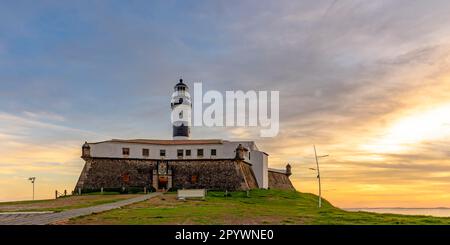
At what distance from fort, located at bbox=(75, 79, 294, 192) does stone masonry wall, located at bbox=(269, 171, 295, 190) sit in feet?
29.8

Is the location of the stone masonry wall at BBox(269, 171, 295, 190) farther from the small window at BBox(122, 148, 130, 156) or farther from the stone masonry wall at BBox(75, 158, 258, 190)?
the small window at BBox(122, 148, 130, 156)

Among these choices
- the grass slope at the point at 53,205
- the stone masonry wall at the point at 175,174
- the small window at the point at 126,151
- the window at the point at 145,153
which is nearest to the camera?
the grass slope at the point at 53,205

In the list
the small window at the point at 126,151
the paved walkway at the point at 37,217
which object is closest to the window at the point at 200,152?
the small window at the point at 126,151

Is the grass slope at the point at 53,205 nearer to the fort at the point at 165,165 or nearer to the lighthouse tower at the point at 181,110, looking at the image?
the fort at the point at 165,165

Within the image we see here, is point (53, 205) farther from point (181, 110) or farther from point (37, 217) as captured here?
point (181, 110)

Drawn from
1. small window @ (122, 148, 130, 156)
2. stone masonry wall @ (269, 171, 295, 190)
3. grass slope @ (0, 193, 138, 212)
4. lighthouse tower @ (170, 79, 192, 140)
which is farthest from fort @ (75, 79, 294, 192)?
grass slope @ (0, 193, 138, 212)

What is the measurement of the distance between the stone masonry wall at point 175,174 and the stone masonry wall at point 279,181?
10875 mm

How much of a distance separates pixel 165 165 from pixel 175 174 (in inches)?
77.1

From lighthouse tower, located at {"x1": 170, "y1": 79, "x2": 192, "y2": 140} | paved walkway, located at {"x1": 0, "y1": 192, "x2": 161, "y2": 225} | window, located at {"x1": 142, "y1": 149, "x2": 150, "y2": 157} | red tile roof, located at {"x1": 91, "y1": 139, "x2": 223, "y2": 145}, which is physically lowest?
paved walkway, located at {"x1": 0, "y1": 192, "x2": 161, "y2": 225}

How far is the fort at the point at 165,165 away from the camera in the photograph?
63.9m

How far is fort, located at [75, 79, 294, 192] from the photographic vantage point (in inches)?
2516

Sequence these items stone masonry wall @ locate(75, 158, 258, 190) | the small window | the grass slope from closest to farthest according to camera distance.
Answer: the grass slope < stone masonry wall @ locate(75, 158, 258, 190) < the small window
